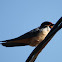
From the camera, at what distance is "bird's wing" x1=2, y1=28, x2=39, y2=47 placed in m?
2.53

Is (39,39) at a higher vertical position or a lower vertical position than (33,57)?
lower

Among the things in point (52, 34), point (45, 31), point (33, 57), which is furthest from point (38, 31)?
point (52, 34)

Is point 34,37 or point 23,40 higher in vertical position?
point 34,37

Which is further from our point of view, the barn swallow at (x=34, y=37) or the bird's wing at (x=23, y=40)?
the barn swallow at (x=34, y=37)

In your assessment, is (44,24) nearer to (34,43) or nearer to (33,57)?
(34,43)

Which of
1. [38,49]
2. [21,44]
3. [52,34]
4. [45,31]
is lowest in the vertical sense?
[21,44]

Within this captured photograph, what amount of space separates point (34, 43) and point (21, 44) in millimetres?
233

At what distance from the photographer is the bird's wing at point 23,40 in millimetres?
2532

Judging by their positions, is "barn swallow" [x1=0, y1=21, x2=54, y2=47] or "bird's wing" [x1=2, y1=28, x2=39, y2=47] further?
"barn swallow" [x1=0, y1=21, x2=54, y2=47]

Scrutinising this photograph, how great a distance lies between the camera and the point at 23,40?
2.77m

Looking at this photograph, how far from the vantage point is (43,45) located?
4.98ft

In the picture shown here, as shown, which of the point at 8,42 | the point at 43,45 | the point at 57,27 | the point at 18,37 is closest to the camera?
the point at 57,27

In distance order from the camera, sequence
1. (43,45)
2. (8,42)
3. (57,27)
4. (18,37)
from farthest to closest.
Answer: (18,37), (8,42), (43,45), (57,27)

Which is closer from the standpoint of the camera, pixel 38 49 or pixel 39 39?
pixel 38 49
